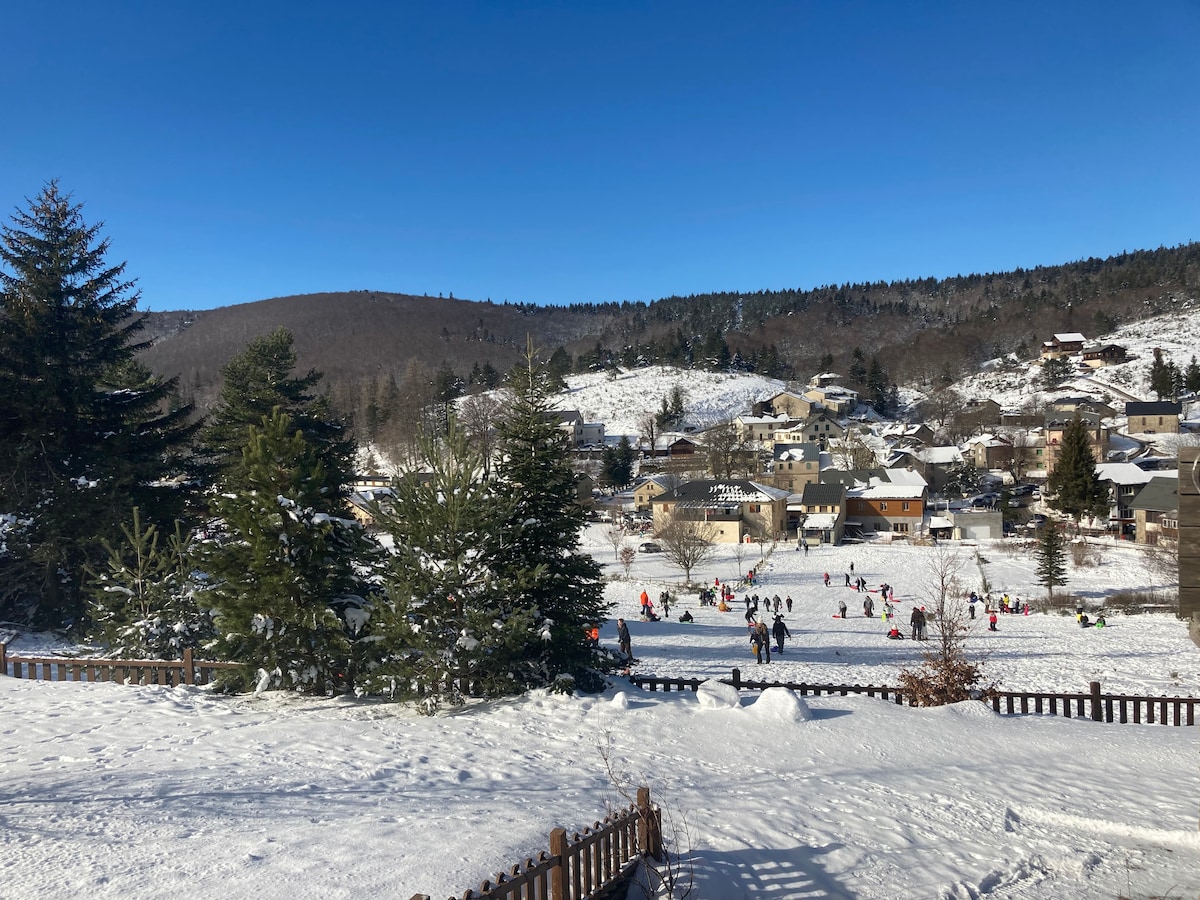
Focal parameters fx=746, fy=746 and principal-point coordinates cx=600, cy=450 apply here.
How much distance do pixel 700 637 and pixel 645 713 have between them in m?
16.4

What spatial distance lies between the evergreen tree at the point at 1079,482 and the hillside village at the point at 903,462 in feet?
5.92

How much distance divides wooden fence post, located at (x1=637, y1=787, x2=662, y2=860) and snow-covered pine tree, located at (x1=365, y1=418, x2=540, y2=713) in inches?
191

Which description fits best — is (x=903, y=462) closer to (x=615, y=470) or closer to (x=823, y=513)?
(x=823, y=513)

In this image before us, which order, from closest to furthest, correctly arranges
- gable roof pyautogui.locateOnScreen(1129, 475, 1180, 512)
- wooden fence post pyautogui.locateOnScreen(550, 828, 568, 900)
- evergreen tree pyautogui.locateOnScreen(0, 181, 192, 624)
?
1. wooden fence post pyautogui.locateOnScreen(550, 828, 568, 900)
2. evergreen tree pyautogui.locateOnScreen(0, 181, 192, 624)
3. gable roof pyautogui.locateOnScreen(1129, 475, 1180, 512)

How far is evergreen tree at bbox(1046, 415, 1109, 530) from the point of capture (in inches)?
2170

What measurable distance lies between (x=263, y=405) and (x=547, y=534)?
1449cm

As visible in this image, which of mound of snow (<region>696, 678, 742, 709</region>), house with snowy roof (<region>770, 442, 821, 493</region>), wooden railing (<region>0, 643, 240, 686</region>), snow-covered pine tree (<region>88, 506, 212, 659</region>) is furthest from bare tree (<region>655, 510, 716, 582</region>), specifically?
wooden railing (<region>0, 643, 240, 686</region>)

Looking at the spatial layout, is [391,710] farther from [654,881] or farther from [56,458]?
[56,458]

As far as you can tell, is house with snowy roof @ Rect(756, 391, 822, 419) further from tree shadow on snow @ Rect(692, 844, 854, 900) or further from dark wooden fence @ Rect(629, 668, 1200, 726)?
tree shadow on snow @ Rect(692, 844, 854, 900)

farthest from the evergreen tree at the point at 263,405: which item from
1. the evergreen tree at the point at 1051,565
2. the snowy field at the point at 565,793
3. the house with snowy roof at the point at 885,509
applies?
the house with snowy roof at the point at 885,509

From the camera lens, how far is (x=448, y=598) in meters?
11.0

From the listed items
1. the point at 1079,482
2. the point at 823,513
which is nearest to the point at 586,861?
the point at 823,513

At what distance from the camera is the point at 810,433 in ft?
337

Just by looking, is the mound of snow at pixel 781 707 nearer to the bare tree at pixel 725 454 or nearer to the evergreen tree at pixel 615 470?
the bare tree at pixel 725 454
